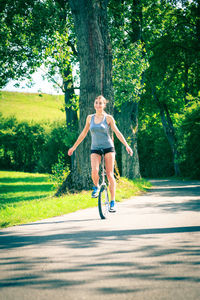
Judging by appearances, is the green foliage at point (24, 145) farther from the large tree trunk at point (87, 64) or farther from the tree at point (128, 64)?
the large tree trunk at point (87, 64)

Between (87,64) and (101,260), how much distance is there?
8.22 m

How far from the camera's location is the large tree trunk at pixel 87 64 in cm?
1089

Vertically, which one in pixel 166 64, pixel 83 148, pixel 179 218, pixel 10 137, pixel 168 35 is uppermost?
pixel 168 35

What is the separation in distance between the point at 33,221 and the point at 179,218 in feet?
9.42

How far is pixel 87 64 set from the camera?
36.3 ft

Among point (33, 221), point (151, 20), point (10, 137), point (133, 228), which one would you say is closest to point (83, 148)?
point (33, 221)

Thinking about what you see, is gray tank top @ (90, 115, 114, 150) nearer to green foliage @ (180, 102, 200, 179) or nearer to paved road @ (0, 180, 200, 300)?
paved road @ (0, 180, 200, 300)

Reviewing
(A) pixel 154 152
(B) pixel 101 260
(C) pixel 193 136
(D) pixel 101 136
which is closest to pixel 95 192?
(D) pixel 101 136

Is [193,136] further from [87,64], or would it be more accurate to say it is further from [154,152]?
[87,64]

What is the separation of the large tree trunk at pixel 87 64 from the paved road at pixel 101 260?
453 centimetres

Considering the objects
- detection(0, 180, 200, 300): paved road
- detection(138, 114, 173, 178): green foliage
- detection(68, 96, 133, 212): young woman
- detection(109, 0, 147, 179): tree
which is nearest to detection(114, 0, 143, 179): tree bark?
detection(109, 0, 147, 179): tree

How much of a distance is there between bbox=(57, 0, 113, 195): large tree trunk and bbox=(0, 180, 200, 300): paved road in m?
4.53

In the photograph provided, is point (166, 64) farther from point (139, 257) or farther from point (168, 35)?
point (139, 257)

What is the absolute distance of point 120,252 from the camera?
4.23 metres
